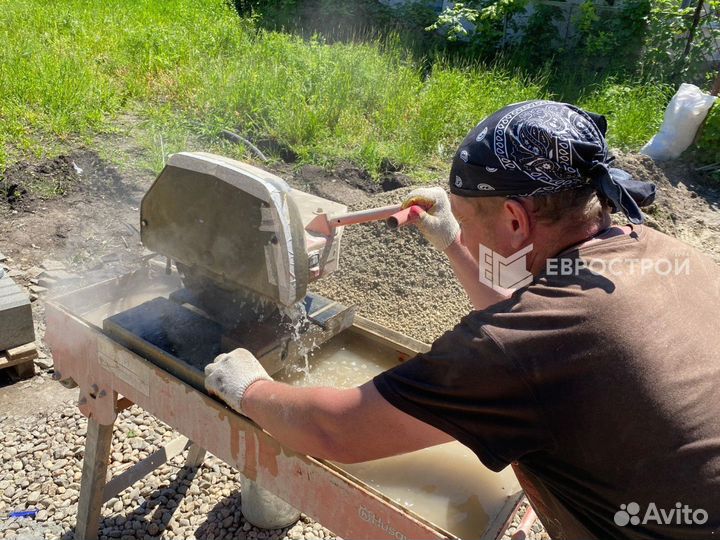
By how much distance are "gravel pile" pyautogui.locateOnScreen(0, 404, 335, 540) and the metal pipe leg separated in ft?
0.21

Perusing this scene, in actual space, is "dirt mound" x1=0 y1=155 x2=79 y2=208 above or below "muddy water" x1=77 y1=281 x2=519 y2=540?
below

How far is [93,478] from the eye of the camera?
2510mm

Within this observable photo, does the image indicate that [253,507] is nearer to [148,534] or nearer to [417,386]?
[148,534]

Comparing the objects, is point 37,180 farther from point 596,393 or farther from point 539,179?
point 596,393

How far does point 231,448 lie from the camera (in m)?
1.94

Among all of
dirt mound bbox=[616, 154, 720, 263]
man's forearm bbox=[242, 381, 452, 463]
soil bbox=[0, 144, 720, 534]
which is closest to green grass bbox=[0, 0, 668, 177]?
soil bbox=[0, 144, 720, 534]

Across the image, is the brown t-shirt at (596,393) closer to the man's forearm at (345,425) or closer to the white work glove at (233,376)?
the man's forearm at (345,425)

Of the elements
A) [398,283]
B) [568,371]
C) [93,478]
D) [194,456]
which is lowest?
[194,456]

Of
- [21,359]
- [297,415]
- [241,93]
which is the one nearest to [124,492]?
[21,359]

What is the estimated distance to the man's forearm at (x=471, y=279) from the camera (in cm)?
216

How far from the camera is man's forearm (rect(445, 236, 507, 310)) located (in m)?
2.16

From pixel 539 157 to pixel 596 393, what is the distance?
0.58m

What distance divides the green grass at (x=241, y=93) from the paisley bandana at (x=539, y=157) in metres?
4.43

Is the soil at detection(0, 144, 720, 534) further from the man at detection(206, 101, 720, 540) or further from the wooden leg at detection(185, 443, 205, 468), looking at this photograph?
the man at detection(206, 101, 720, 540)
